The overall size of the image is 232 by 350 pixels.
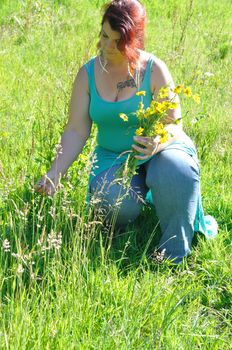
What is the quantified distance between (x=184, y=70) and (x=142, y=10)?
92.6 inches

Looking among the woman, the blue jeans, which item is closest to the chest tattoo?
the woman

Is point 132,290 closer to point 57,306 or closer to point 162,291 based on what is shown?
point 162,291

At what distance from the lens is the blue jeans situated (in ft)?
9.42

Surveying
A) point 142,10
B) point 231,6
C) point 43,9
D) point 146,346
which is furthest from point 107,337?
point 231,6

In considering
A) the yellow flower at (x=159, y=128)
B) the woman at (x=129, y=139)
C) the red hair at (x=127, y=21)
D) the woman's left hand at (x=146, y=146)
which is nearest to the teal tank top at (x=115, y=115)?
the woman at (x=129, y=139)

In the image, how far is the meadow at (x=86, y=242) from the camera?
2.21 metres

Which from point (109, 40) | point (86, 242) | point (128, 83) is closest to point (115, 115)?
point (128, 83)

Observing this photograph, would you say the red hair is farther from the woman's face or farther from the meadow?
the meadow

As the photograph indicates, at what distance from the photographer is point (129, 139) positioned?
3105 millimetres

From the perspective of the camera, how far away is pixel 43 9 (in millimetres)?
6539

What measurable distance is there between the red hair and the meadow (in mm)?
574

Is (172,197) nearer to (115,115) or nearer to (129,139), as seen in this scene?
(129,139)

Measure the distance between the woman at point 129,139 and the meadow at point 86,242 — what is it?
0.36ft

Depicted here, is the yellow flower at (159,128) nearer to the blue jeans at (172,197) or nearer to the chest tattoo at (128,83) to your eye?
the blue jeans at (172,197)
